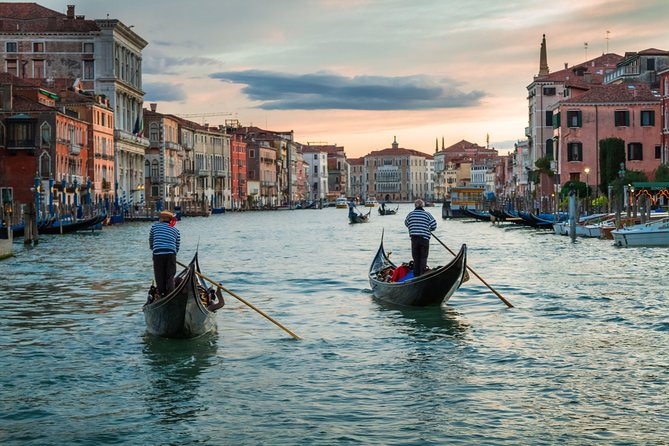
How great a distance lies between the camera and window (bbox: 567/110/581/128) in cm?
4291

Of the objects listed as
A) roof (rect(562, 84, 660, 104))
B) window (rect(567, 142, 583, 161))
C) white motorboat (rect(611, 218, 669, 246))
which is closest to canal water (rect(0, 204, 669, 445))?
white motorboat (rect(611, 218, 669, 246))

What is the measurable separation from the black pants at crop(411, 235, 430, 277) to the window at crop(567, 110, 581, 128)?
106ft

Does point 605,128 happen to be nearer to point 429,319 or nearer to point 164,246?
point 429,319

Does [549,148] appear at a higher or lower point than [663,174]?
higher

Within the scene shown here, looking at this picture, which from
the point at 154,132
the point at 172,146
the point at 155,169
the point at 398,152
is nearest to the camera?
the point at 155,169

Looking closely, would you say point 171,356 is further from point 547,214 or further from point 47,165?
point 47,165

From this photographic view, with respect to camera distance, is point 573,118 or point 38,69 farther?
point 38,69

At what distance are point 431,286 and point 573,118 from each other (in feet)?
108

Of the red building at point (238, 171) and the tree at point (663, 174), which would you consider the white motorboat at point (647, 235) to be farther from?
the red building at point (238, 171)

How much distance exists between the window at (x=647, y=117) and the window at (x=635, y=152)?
0.81 metres

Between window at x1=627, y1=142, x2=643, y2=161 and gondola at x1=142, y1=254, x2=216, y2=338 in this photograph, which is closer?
gondola at x1=142, y1=254, x2=216, y2=338

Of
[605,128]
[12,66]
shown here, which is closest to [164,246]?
[605,128]

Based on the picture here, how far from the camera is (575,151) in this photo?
43812mm

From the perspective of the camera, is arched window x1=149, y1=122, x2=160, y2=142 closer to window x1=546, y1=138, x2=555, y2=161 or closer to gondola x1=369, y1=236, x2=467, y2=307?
window x1=546, y1=138, x2=555, y2=161
